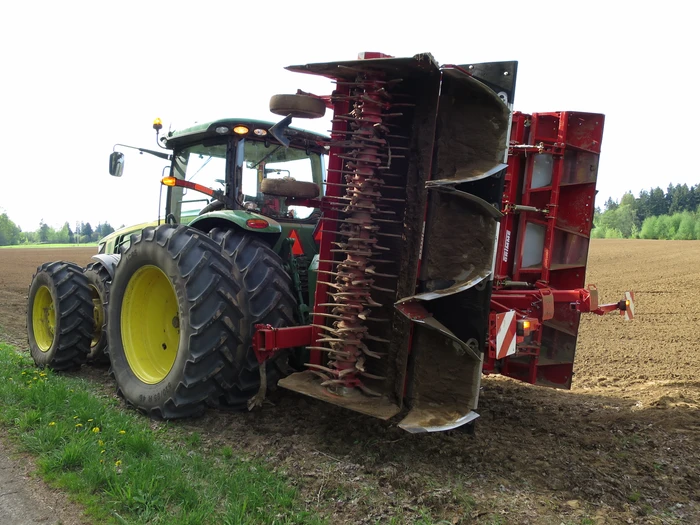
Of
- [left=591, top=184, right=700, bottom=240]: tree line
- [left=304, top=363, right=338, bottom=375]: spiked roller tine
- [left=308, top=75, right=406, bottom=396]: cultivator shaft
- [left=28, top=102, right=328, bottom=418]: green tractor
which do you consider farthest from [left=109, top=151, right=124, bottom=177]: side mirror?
[left=591, top=184, right=700, bottom=240]: tree line

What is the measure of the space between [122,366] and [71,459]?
3.57 ft

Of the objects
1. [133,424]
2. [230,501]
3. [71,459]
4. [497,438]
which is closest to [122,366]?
[133,424]

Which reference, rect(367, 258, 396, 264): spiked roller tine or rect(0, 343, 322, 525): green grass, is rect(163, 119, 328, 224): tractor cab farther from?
rect(0, 343, 322, 525): green grass

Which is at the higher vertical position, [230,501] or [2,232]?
[230,501]

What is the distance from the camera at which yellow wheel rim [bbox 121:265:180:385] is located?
13.4ft

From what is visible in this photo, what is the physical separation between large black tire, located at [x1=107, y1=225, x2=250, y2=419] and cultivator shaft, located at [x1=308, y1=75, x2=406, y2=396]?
0.66 meters

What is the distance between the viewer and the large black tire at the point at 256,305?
3.54 meters

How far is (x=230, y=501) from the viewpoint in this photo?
2592 millimetres

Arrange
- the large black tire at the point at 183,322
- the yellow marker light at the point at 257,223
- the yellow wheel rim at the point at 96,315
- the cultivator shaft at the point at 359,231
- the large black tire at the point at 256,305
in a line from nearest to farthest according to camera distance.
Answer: the cultivator shaft at the point at 359,231, the large black tire at the point at 183,322, the large black tire at the point at 256,305, the yellow marker light at the point at 257,223, the yellow wheel rim at the point at 96,315

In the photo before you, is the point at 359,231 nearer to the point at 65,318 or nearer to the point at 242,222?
the point at 242,222

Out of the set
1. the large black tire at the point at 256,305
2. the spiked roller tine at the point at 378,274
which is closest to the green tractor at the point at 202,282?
the large black tire at the point at 256,305

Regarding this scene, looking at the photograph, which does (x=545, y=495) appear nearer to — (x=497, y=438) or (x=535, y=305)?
(x=497, y=438)

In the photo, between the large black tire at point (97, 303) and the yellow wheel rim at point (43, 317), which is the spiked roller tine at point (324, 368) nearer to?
the large black tire at point (97, 303)

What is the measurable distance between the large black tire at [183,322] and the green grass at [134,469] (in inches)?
8.5
